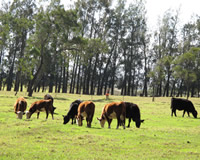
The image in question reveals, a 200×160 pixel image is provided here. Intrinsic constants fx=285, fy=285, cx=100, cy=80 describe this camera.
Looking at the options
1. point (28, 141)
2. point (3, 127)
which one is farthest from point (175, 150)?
point (3, 127)

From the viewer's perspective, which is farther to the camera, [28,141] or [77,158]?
[28,141]

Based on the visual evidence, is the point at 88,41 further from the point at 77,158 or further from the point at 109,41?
the point at 77,158

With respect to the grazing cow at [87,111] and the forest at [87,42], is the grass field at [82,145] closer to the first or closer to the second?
the grazing cow at [87,111]

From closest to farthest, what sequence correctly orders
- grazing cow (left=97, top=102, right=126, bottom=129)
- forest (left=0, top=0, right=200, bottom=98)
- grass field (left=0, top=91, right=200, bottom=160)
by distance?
grass field (left=0, top=91, right=200, bottom=160) < grazing cow (left=97, top=102, right=126, bottom=129) < forest (left=0, top=0, right=200, bottom=98)

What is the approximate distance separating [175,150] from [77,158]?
13.4 feet

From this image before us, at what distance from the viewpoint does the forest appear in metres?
47.2

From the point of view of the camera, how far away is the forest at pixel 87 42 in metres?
47.2

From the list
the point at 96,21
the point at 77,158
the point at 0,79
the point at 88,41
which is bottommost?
the point at 77,158

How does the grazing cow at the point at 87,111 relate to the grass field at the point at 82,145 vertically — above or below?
above

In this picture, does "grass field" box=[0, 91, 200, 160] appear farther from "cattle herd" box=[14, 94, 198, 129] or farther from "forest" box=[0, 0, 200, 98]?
"forest" box=[0, 0, 200, 98]

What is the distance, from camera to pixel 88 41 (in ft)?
168

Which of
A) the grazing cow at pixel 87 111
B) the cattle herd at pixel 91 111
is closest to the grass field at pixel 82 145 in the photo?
the grazing cow at pixel 87 111

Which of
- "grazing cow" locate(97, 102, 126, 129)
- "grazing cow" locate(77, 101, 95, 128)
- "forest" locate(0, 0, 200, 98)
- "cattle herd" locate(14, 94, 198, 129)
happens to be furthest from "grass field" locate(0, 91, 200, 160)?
"forest" locate(0, 0, 200, 98)

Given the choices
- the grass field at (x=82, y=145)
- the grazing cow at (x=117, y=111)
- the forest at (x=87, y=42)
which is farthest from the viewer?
the forest at (x=87, y=42)
